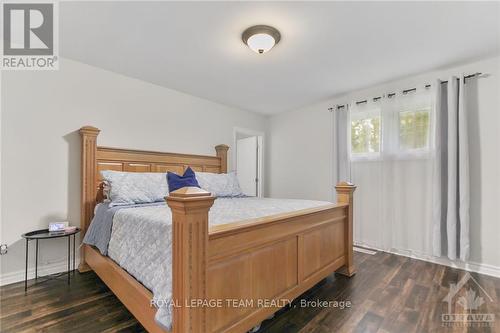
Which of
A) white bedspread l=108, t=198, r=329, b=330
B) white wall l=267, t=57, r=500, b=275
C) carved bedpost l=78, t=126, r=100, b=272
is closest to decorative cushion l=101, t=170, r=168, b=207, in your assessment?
carved bedpost l=78, t=126, r=100, b=272

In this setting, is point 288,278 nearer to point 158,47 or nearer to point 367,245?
point 367,245

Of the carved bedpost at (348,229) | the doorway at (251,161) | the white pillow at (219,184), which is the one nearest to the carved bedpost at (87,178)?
the white pillow at (219,184)

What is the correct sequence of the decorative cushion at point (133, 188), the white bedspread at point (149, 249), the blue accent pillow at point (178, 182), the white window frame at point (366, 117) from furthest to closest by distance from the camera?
the white window frame at point (366, 117), the blue accent pillow at point (178, 182), the decorative cushion at point (133, 188), the white bedspread at point (149, 249)

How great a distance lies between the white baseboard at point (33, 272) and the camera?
2.19 m

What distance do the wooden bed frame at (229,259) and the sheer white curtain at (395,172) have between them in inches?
40.5

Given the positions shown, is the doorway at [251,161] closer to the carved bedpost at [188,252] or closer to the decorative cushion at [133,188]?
the decorative cushion at [133,188]

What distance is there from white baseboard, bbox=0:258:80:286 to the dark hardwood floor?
0.29 feet

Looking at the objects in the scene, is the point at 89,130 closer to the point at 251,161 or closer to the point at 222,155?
the point at 222,155

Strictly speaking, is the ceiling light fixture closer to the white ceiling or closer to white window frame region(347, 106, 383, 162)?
the white ceiling

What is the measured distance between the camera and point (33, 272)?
2.32 meters

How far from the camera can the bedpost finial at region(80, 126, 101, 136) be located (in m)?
2.54

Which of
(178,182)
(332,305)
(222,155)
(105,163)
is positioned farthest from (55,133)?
(332,305)

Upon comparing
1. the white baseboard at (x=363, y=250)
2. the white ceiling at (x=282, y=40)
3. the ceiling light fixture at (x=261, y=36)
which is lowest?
the white baseboard at (x=363, y=250)

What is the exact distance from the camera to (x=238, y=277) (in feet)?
4.50
